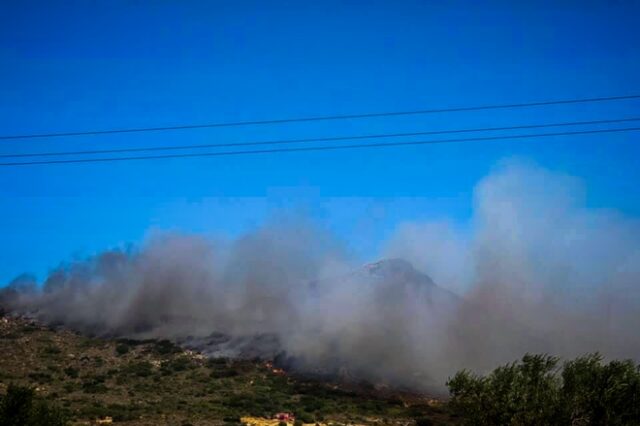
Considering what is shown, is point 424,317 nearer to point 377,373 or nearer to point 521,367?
point 377,373

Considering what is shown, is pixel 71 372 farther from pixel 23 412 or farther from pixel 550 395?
pixel 550 395

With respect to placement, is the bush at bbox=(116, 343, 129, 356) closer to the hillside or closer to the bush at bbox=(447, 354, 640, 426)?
the hillside

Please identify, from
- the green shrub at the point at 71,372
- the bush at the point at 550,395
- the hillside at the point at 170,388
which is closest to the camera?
the bush at the point at 550,395

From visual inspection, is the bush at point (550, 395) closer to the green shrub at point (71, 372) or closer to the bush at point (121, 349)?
the green shrub at point (71, 372)

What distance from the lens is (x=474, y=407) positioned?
41.1 m

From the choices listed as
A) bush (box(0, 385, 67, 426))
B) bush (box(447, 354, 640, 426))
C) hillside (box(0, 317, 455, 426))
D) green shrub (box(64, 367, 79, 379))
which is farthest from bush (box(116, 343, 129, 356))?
bush (box(447, 354, 640, 426))

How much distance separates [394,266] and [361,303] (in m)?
25.0

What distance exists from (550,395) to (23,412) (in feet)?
122

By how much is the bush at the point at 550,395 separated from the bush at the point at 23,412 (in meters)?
A: 29.3

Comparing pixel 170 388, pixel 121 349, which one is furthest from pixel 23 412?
pixel 121 349

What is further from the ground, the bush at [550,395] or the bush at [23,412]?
the bush at [550,395]

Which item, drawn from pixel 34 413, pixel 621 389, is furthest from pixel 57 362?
pixel 621 389

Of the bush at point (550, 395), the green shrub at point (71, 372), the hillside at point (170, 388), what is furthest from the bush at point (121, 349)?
the bush at point (550, 395)

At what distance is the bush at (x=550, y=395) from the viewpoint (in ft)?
130
